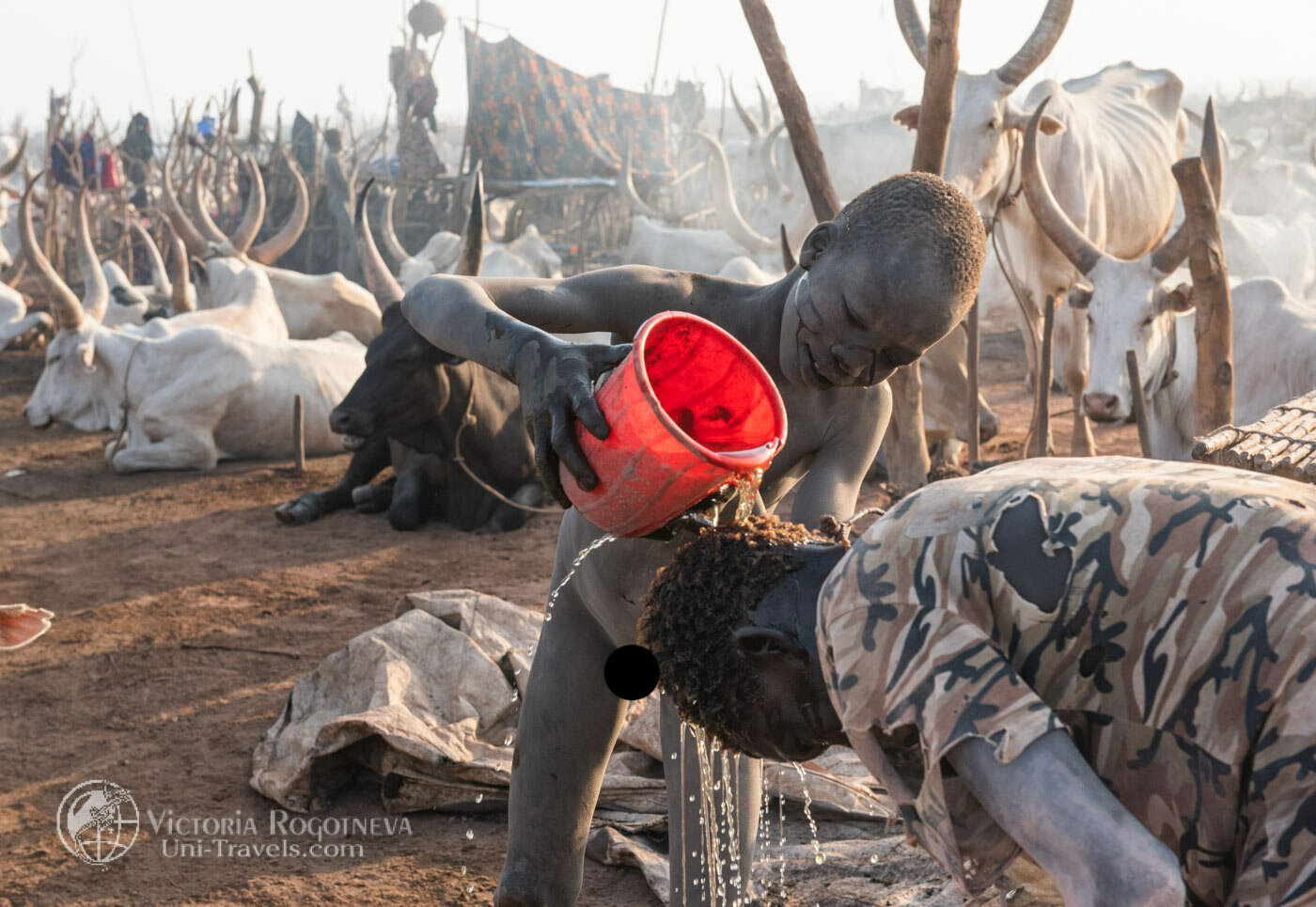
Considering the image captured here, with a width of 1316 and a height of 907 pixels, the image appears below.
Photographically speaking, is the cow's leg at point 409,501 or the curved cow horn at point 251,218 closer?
the cow's leg at point 409,501

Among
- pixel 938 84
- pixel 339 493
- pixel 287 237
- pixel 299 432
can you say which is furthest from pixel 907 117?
pixel 287 237

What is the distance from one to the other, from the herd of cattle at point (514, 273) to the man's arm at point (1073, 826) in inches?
154

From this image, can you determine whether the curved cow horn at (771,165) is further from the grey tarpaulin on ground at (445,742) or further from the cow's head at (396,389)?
the grey tarpaulin on ground at (445,742)

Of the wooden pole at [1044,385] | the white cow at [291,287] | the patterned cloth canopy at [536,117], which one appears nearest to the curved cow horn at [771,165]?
the patterned cloth canopy at [536,117]

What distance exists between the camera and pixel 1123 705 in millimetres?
1262

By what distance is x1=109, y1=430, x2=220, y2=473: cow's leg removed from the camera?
7.23 m

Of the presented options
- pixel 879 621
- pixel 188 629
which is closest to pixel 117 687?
pixel 188 629

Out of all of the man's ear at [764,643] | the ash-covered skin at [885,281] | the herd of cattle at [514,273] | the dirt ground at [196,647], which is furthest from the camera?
the herd of cattle at [514,273]

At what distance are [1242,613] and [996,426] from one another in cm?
583

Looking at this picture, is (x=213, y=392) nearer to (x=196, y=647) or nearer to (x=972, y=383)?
(x=196, y=647)

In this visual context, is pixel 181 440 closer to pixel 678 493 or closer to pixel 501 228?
pixel 678 493

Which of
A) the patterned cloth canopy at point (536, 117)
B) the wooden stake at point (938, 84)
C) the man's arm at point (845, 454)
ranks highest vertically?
the patterned cloth canopy at point (536, 117)

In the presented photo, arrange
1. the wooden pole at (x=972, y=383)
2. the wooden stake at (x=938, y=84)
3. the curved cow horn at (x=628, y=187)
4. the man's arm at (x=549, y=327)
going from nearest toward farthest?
the man's arm at (x=549, y=327), the wooden stake at (x=938, y=84), the wooden pole at (x=972, y=383), the curved cow horn at (x=628, y=187)

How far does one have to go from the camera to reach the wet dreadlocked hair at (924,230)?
1.92 meters
